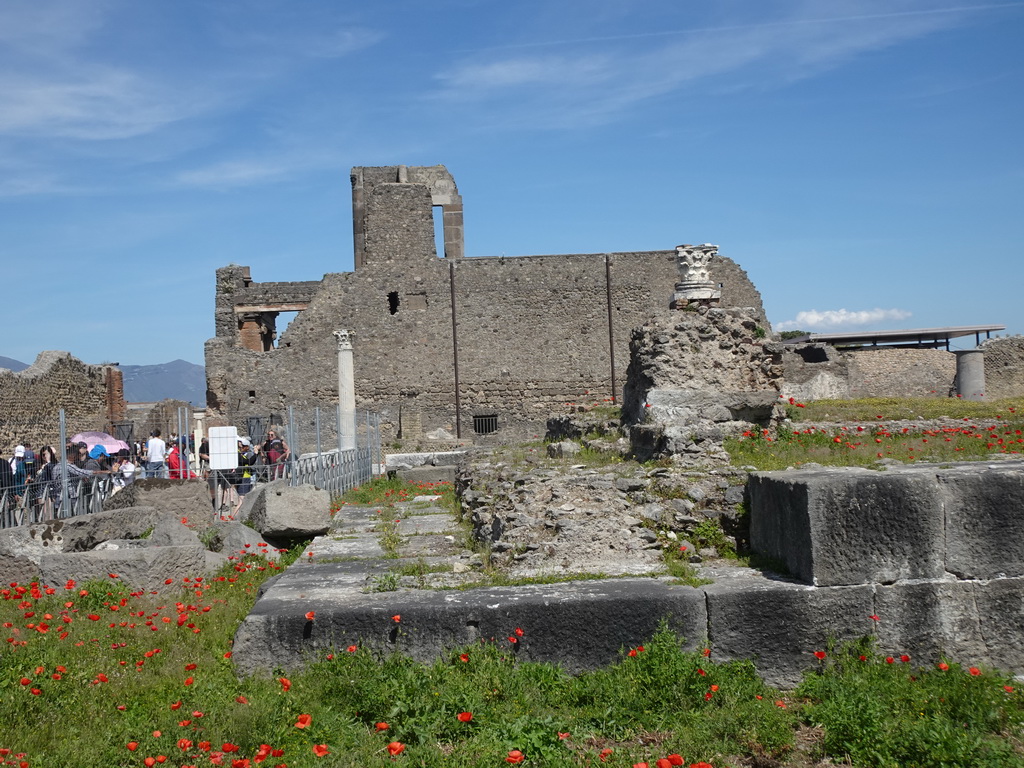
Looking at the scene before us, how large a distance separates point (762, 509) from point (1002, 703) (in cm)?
190

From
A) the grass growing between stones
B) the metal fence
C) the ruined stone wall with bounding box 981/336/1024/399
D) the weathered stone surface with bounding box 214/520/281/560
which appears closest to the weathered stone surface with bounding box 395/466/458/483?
the metal fence

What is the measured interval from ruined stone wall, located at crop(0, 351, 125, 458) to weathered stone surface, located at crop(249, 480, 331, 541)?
14299 millimetres

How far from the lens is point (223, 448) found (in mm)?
14602

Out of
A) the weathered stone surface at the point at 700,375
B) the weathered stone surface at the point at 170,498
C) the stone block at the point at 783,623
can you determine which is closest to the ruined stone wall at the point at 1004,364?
the weathered stone surface at the point at 700,375

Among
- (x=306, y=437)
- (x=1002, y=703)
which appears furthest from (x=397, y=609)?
(x=306, y=437)

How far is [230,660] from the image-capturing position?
5406mm

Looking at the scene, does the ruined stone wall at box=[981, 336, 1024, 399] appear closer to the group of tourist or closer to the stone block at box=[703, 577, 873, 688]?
the group of tourist

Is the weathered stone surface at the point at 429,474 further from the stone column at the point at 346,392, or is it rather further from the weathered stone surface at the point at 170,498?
the weathered stone surface at the point at 170,498

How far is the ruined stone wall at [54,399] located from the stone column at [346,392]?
7.97 m

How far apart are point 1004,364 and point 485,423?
18.0 m

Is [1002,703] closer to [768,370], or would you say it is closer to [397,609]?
[397,609]

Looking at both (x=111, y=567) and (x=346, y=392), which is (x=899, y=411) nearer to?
(x=346, y=392)

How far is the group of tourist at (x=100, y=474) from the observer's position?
443 inches

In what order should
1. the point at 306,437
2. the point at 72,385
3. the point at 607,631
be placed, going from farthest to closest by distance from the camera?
1. the point at 306,437
2. the point at 72,385
3. the point at 607,631
